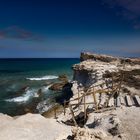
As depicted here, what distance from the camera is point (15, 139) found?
16.8 meters

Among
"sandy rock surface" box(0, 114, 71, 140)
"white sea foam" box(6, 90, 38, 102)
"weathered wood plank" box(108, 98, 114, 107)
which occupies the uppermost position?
"weathered wood plank" box(108, 98, 114, 107)

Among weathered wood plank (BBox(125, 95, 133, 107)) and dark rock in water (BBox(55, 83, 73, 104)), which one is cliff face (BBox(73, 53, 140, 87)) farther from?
weathered wood plank (BBox(125, 95, 133, 107))

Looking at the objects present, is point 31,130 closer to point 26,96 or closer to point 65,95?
point 65,95

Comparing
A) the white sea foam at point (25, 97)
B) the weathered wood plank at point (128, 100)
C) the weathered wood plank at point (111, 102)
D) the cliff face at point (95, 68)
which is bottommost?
the white sea foam at point (25, 97)

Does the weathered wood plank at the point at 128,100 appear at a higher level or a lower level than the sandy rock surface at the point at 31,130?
higher

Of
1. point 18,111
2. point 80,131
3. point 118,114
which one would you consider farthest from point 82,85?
point 80,131

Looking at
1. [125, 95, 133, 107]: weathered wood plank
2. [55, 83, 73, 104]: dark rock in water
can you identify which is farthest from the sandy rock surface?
[55, 83, 73, 104]: dark rock in water

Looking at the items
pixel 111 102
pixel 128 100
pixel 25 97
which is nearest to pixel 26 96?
pixel 25 97

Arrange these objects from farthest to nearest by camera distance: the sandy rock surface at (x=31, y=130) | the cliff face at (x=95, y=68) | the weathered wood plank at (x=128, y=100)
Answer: the cliff face at (x=95, y=68) < the weathered wood plank at (x=128, y=100) < the sandy rock surface at (x=31, y=130)

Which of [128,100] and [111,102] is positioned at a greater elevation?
[128,100]

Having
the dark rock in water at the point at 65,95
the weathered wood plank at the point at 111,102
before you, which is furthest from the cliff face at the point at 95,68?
the weathered wood plank at the point at 111,102

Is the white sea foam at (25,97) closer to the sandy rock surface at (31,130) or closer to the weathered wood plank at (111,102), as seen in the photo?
the weathered wood plank at (111,102)

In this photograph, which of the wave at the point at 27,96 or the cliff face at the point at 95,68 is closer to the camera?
the cliff face at the point at 95,68

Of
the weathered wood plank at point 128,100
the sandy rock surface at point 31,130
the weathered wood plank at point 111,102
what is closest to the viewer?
the sandy rock surface at point 31,130
